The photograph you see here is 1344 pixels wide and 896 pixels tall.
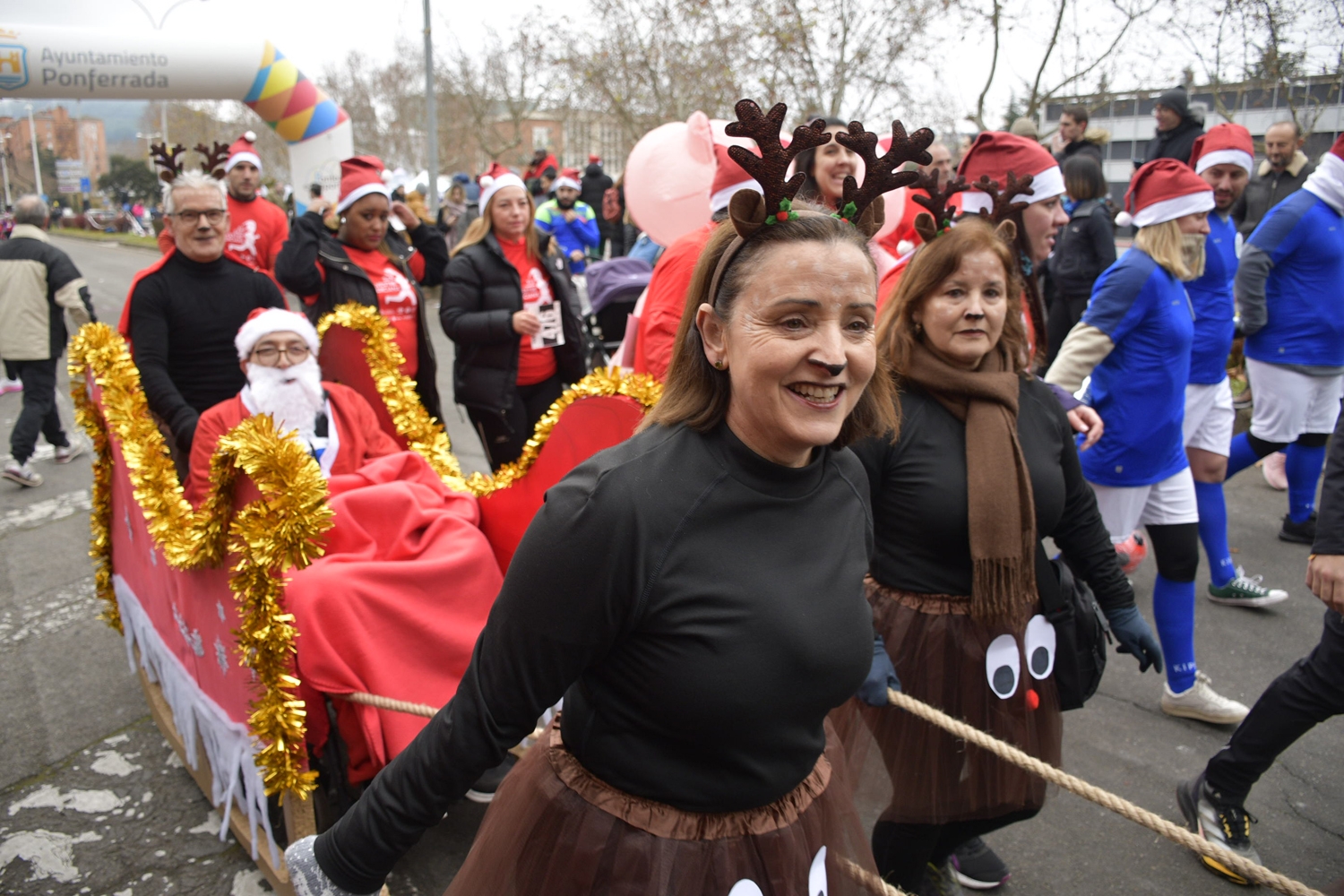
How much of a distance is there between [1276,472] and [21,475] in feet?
29.4

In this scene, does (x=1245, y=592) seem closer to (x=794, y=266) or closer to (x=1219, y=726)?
(x=1219, y=726)

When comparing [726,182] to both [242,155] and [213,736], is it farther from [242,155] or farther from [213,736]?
[242,155]

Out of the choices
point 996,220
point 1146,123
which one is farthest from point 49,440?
point 1146,123

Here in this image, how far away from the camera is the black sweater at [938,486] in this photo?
7.48 feet

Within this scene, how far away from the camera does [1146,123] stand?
40531 mm

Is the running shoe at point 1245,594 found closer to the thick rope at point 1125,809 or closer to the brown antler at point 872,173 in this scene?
the thick rope at point 1125,809

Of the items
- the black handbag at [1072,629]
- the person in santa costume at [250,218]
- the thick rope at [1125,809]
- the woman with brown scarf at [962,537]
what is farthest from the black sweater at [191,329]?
the black handbag at [1072,629]

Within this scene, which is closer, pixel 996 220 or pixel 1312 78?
pixel 996 220

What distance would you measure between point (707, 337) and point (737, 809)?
74 cm

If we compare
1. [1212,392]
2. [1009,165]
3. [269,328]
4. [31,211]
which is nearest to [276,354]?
[269,328]

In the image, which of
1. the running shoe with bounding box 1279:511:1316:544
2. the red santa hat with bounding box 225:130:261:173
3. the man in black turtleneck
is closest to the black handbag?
the man in black turtleneck

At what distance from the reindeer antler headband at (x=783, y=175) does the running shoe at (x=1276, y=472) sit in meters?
6.15

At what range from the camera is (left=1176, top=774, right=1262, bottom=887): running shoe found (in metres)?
2.86

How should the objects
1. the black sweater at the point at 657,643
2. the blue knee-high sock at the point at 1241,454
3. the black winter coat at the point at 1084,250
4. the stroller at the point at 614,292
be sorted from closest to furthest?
1. the black sweater at the point at 657,643
2. the blue knee-high sock at the point at 1241,454
3. the black winter coat at the point at 1084,250
4. the stroller at the point at 614,292
